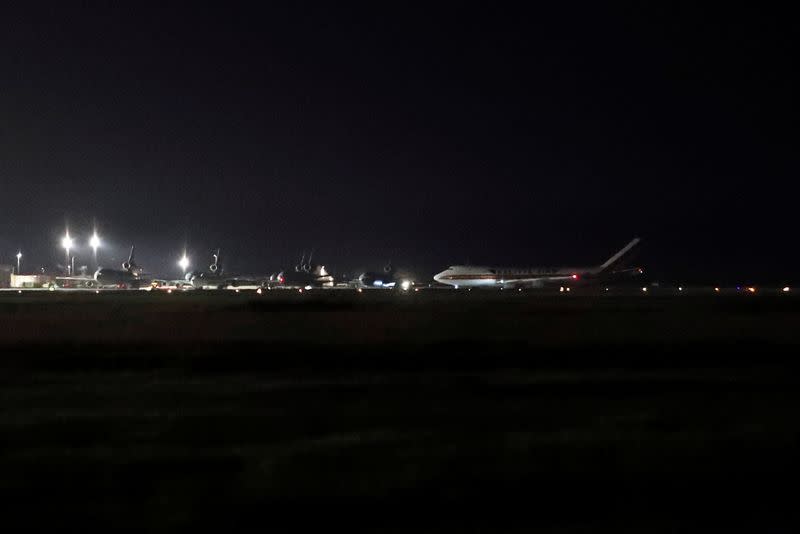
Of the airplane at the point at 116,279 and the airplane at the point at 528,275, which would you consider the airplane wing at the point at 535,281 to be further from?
the airplane at the point at 116,279

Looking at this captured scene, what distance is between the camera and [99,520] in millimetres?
6516

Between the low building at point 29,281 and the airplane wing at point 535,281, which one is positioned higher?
the low building at point 29,281

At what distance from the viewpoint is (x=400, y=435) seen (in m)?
9.75

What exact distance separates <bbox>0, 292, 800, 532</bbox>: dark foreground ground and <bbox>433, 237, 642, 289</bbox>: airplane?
7016cm

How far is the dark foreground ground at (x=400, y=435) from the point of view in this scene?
678cm

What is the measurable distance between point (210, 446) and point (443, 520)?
3.71m

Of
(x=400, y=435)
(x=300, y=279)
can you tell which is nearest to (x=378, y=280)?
(x=300, y=279)

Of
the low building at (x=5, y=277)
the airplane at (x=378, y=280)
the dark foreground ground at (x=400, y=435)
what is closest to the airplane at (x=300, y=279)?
the airplane at (x=378, y=280)

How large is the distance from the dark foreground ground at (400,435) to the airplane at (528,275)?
70156 millimetres

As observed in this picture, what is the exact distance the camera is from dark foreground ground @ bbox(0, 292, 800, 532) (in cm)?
678

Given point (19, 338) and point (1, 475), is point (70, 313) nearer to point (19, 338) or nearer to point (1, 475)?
point (19, 338)

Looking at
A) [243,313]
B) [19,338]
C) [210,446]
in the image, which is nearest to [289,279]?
[243,313]

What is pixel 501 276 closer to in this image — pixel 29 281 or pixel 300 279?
pixel 300 279

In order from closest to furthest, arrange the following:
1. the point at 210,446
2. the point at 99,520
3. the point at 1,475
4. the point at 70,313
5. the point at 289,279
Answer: the point at 99,520
the point at 1,475
the point at 210,446
the point at 70,313
the point at 289,279
